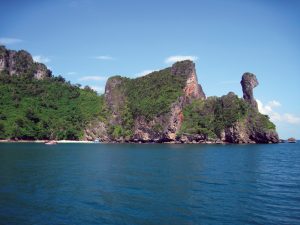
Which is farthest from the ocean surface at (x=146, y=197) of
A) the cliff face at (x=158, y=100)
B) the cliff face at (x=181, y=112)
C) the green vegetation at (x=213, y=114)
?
the cliff face at (x=158, y=100)

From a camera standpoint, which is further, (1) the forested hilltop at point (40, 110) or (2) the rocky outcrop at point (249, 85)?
(2) the rocky outcrop at point (249, 85)

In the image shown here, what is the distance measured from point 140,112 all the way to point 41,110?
5225cm

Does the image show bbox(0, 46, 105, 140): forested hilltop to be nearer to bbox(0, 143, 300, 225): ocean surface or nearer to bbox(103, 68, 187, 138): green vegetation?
bbox(103, 68, 187, 138): green vegetation

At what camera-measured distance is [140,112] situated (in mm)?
167250

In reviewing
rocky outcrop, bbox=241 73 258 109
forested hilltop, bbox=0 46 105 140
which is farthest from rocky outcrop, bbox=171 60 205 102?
forested hilltop, bbox=0 46 105 140

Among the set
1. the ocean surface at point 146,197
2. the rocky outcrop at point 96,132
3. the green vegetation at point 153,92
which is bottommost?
the ocean surface at point 146,197

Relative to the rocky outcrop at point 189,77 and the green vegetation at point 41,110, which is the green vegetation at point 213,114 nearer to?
the rocky outcrop at point 189,77

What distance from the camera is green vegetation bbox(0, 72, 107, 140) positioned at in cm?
15450

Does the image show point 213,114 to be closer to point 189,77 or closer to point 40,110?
point 189,77

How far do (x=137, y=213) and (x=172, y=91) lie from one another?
14456cm

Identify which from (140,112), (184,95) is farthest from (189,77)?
(140,112)

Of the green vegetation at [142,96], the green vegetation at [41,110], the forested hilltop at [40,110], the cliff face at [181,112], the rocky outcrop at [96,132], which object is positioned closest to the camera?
the cliff face at [181,112]

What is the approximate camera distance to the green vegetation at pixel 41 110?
154500 millimetres

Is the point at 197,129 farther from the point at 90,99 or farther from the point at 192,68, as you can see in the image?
the point at 90,99
